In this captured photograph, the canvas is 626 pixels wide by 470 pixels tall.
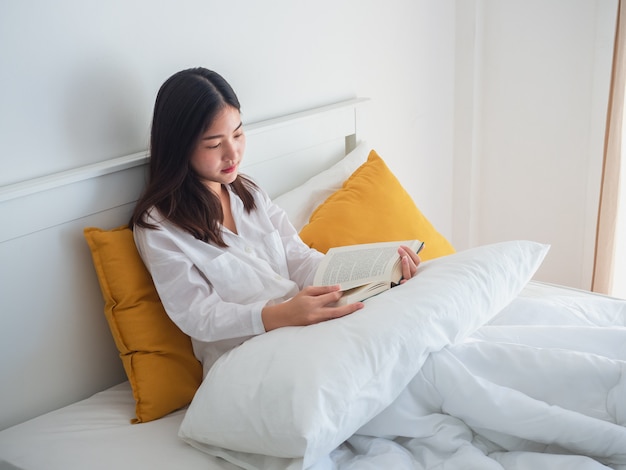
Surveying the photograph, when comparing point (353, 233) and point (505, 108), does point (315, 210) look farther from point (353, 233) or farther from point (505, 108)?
point (505, 108)

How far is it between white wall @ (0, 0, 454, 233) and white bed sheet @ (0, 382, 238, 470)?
1.61 feet

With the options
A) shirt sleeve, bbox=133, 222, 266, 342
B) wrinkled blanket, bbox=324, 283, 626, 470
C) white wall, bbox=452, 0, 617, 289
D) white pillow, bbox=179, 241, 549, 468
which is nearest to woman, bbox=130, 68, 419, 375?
shirt sleeve, bbox=133, 222, 266, 342

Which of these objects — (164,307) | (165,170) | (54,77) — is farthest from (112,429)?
(54,77)

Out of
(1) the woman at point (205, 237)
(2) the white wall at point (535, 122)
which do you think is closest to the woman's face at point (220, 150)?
(1) the woman at point (205, 237)

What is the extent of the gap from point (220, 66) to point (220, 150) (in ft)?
1.14

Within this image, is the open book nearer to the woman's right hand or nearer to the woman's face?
the woman's right hand

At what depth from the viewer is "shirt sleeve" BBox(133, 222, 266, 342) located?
144cm

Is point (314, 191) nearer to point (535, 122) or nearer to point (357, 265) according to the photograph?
point (357, 265)

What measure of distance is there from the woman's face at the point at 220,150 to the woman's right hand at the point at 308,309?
0.33 m

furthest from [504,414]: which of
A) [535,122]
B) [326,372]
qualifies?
[535,122]

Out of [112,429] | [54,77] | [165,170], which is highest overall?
[54,77]

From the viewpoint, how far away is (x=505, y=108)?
2818mm

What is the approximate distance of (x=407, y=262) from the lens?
1.50 m

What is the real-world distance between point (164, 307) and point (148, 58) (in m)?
0.56
